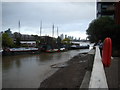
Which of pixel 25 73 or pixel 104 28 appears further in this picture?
pixel 104 28

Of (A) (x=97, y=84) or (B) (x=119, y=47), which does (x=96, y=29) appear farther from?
(A) (x=97, y=84)

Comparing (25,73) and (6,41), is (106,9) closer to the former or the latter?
(6,41)

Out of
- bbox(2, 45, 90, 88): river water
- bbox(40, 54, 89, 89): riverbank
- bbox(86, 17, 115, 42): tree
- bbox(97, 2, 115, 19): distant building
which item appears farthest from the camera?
bbox(97, 2, 115, 19): distant building

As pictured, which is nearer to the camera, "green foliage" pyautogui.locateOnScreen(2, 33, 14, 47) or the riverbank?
the riverbank

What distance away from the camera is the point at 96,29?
110 ft

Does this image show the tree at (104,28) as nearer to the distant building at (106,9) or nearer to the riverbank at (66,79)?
the distant building at (106,9)

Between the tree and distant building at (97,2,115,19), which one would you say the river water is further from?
distant building at (97,2,115,19)

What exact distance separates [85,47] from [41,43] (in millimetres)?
30069

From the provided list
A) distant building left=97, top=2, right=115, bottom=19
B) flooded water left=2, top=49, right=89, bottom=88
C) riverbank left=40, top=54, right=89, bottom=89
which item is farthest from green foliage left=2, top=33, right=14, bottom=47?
riverbank left=40, top=54, right=89, bottom=89

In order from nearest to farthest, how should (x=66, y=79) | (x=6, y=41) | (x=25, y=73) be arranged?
(x=66, y=79)
(x=25, y=73)
(x=6, y=41)

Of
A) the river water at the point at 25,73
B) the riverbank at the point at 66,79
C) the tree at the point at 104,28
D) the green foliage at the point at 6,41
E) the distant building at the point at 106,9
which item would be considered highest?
the distant building at the point at 106,9

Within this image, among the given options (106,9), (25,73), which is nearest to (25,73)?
(25,73)

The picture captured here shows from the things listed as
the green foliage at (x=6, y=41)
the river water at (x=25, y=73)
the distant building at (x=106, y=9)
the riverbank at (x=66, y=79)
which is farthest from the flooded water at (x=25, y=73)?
the green foliage at (x=6, y=41)

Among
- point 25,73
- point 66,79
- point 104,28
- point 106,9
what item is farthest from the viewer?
point 106,9
